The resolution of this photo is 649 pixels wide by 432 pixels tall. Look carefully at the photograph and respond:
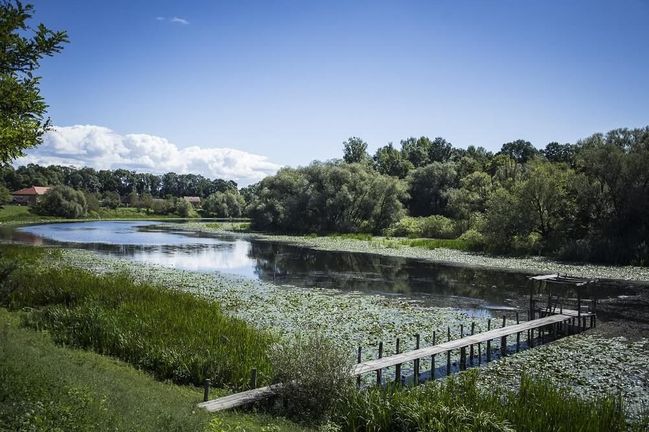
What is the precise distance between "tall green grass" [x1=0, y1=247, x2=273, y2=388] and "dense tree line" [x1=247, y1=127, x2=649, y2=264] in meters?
44.5

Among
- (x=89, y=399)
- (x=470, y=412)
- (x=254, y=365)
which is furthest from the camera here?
(x=254, y=365)

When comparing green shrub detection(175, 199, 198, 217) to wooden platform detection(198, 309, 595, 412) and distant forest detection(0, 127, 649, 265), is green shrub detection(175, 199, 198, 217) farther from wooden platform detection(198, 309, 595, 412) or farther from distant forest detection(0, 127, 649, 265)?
wooden platform detection(198, 309, 595, 412)

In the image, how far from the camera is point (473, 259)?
2042 inches

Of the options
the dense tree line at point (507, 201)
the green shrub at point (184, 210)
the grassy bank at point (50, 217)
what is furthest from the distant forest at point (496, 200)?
the green shrub at point (184, 210)

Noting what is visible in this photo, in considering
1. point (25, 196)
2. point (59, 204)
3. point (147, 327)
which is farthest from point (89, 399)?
point (25, 196)

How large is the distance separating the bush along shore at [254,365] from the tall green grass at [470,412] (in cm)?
2

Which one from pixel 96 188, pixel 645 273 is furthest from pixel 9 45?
pixel 96 188

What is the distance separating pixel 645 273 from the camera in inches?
1635

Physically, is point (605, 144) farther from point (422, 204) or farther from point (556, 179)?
point (422, 204)

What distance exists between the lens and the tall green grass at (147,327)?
14164 mm

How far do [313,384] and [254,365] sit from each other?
2.61 metres

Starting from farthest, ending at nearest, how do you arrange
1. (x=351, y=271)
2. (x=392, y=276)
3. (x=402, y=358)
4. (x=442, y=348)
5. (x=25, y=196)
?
(x=25, y=196) < (x=351, y=271) < (x=392, y=276) < (x=442, y=348) < (x=402, y=358)

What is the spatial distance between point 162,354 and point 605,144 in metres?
54.8

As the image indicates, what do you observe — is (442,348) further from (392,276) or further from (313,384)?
(392,276)
